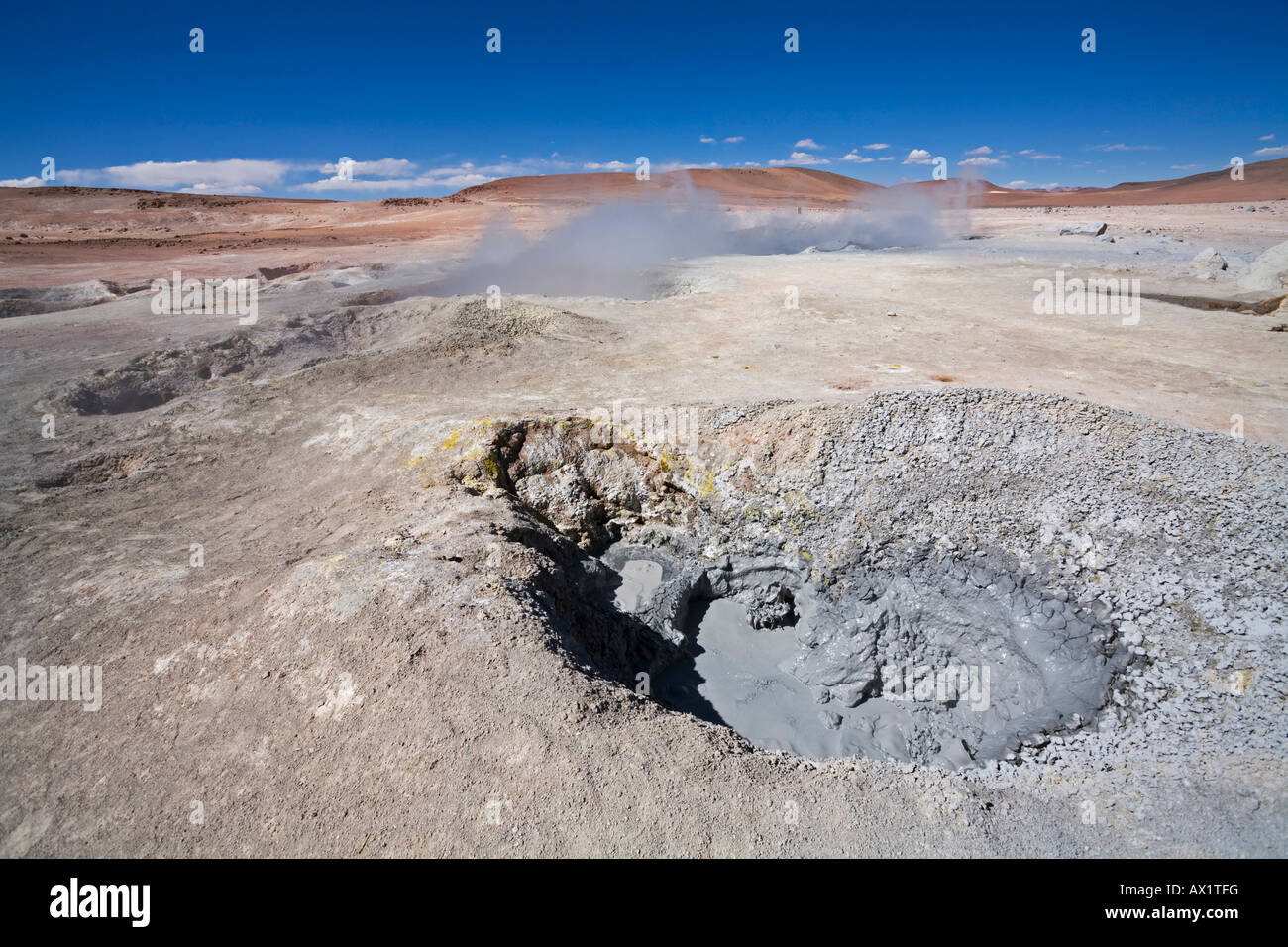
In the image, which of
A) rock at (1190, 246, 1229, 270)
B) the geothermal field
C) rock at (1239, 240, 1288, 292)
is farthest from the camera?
rock at (1190, 246, 1229, 270)

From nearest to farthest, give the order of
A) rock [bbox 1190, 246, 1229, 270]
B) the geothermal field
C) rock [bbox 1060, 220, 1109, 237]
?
1. the geothermal field
2. rock [bbox 1190, 246, 1229, 270]
3. rock [bbox 1060, 220, 1109, 237]

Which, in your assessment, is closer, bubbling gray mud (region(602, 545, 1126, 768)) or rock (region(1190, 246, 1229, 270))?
bubbling gray mud (region(602, 545, 1126, 768))

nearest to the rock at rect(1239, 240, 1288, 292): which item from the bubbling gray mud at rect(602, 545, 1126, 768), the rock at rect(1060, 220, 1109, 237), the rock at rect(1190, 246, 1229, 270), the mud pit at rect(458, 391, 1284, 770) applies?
the rock at rect(1190, 246, 1229, 270)

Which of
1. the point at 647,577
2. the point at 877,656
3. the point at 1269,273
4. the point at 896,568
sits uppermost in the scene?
the point at 1269,273

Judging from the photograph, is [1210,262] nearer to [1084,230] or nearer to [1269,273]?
[1269,273]

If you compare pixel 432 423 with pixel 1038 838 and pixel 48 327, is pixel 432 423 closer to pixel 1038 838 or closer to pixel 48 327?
pixel 1038 838

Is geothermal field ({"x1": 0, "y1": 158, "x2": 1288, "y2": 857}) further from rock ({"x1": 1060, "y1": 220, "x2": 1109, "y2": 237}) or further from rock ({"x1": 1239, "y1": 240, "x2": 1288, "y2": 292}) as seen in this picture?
rock ({"x1": 1060, "y1": 220, "x2": 1109, "y2": 237})

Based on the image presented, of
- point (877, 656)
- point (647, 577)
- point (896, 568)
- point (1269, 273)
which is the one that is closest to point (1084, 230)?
point (1269, 273)
